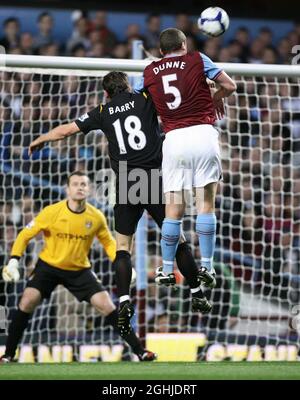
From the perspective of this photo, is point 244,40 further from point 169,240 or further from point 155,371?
point 155,371

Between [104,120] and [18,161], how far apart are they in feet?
13.1

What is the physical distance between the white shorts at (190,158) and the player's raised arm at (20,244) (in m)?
2.41

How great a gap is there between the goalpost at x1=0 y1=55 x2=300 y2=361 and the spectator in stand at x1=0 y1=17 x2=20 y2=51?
60.4 inches

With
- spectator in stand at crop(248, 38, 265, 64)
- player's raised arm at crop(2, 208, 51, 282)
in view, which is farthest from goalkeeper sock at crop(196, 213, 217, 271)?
spectator in stand at crop(248, 38, 265, 64)

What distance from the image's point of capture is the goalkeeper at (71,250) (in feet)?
34.6

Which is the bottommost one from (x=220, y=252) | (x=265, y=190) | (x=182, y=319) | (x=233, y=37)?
(x=182, y=319)

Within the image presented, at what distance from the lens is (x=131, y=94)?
8.73 meters

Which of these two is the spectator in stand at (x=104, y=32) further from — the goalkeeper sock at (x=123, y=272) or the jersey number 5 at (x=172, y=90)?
the jersey number 5 at (x=172, y=90)

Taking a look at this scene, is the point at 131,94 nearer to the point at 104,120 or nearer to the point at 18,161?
the point at 104,120

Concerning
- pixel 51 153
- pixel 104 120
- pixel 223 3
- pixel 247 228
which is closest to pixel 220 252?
pixel 247 228

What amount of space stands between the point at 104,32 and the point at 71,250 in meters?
5.45

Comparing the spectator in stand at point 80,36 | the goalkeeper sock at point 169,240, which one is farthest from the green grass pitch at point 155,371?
the spectator in stand at point 80,36

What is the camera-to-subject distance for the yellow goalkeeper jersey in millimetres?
10672

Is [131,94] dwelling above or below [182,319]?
above
